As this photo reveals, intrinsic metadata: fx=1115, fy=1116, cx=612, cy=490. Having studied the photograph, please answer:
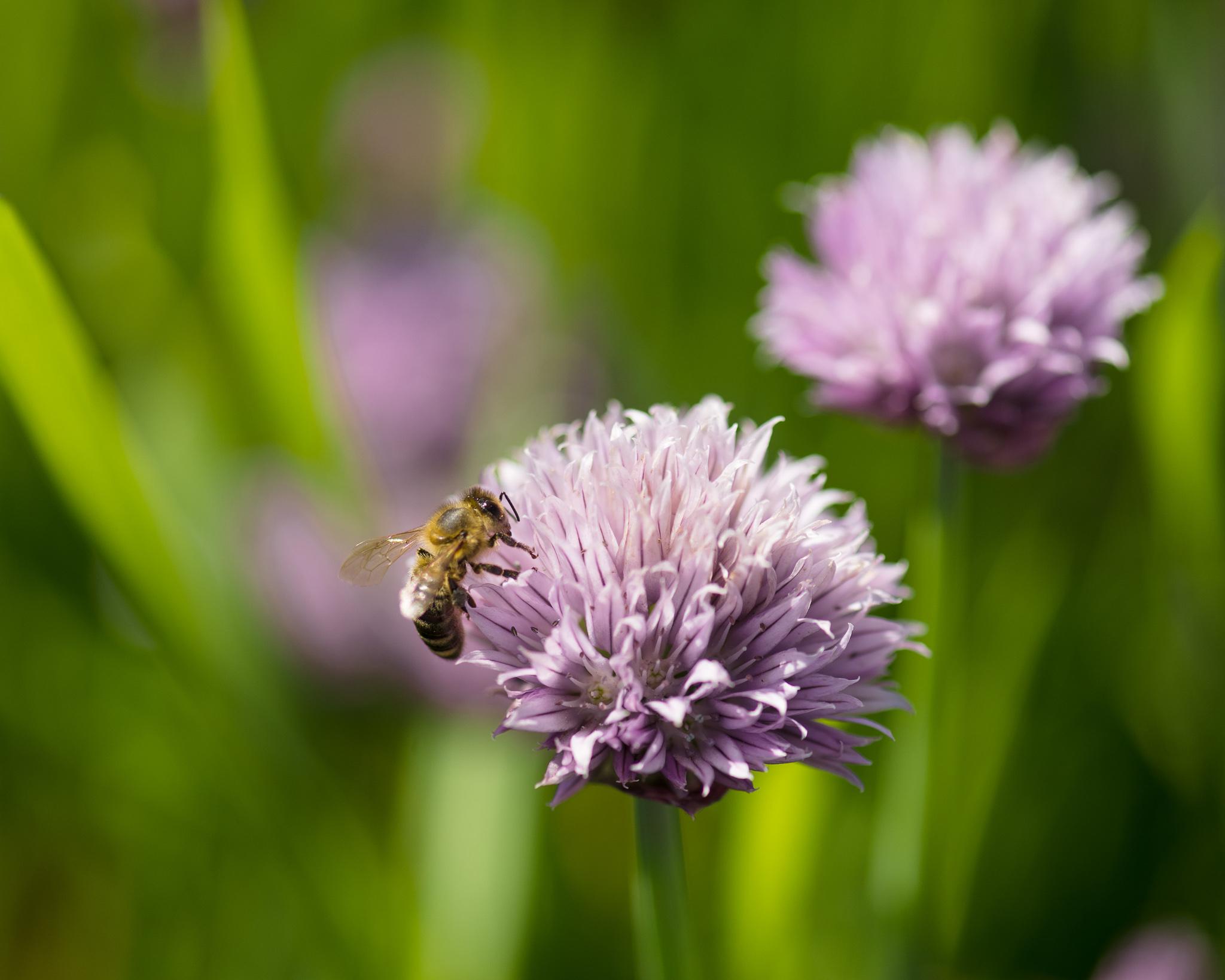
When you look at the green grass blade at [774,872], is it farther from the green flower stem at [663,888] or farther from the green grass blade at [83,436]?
the green grass blade at [83,436]

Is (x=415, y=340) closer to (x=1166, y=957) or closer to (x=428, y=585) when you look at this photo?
(x=428, y=585)

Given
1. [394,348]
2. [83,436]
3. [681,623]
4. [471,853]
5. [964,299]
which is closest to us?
[681,623]

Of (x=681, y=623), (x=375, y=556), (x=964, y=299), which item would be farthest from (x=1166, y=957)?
(x=375, y=556)

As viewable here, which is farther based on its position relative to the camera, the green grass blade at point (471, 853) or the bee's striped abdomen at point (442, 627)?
the green grass blade at point (471, 853)

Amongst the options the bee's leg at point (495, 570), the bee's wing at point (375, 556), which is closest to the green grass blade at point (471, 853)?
the bee's wing at point (375, 556)

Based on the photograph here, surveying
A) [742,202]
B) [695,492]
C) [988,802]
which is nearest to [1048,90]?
[742,202]

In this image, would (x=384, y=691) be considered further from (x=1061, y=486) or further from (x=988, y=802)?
(x=1061, y=486)
